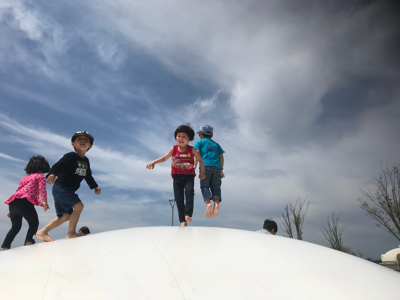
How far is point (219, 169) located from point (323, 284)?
4.13 meters

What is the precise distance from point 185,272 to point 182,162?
3490 mm

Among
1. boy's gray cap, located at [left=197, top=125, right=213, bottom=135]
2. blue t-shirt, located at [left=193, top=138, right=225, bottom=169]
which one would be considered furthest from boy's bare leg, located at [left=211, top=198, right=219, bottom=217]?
boy's gray cap, located at [left=197, top=125, right=213, bottom=135]

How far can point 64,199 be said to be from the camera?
4363 mm

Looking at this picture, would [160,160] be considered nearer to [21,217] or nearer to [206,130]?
[206,130]

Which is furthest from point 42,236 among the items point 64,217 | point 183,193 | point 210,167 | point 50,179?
point 210,167

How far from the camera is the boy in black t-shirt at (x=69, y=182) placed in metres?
4.33

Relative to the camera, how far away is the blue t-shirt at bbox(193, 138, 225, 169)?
6.09 metres

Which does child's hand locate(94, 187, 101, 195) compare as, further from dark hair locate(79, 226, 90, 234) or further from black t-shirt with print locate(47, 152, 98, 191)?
dark hair locate(79, 226, 90, 234)

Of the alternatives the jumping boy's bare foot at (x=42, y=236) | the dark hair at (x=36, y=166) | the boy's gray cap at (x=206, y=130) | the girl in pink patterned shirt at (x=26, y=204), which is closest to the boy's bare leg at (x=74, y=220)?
the jumping boy's bare foot at (x=42, y=236)

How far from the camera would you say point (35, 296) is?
1670 millimetres

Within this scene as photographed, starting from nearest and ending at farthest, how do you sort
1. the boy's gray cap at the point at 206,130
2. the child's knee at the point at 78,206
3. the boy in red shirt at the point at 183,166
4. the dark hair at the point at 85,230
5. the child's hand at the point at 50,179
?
the child's hand at the point at 50,179, the child's knee at the point at 78,206, the boy in red shirt at the point at 183,166, the boy's gray cap at the point at 206,130, the dark hair at the point at 85,230

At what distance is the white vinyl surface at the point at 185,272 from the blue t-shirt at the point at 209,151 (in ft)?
11.0

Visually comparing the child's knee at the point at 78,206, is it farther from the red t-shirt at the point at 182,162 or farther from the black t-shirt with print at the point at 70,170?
the red t-shirt at the point at 182,162

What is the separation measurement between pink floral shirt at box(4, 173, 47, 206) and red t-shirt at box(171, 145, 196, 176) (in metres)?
2.80
